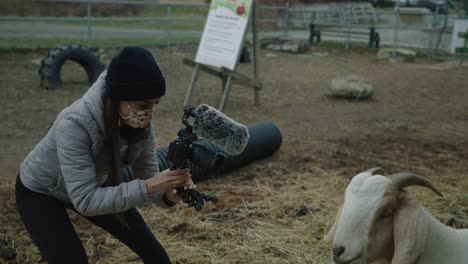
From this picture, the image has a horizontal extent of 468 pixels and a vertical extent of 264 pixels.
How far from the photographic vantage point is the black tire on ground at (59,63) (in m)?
10.0

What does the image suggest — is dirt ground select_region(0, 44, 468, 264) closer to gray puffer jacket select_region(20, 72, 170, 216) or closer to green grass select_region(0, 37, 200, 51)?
green grass select_region(0, 37, 200, 51)

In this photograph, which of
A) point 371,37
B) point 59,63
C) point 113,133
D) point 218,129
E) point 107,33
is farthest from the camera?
point 371,37

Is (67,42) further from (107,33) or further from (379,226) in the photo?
(379,226)

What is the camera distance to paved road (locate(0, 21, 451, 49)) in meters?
15.5

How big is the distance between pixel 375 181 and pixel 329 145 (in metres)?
4.65

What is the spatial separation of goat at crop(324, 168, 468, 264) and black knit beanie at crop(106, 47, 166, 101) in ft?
3.44

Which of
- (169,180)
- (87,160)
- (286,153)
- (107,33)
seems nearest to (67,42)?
(107,33)

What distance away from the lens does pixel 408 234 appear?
2324 millimetres

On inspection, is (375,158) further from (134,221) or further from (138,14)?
(138,14)

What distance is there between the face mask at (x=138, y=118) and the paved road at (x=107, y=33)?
41.3 ft

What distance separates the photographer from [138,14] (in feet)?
82.8

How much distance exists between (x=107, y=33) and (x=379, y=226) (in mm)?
16597

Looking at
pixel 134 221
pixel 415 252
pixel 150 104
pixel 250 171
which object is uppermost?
pixel 150 104

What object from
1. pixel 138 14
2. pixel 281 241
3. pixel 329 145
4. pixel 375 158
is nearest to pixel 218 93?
pixel 329 145
